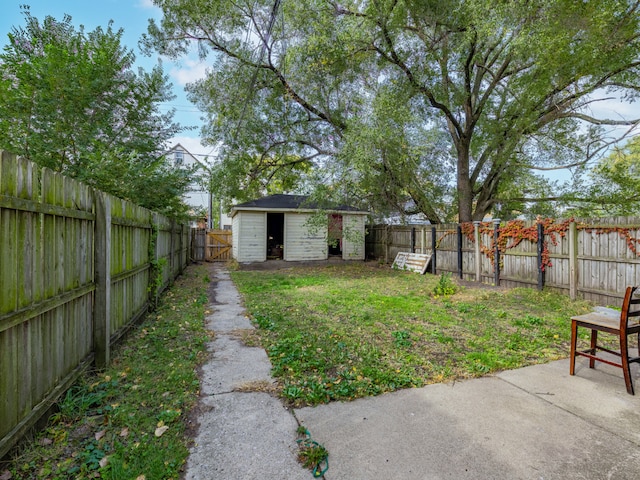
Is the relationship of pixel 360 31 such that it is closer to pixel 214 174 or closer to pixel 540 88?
pixel 540 88

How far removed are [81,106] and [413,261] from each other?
965cm

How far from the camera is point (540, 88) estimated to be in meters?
8.44

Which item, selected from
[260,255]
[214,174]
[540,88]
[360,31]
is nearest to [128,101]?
[214,174]

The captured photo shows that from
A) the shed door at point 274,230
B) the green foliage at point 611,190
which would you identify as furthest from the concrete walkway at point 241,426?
the shed door at point 274,230

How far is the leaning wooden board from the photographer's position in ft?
33.8

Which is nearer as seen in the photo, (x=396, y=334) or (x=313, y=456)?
(x=313, y=456)

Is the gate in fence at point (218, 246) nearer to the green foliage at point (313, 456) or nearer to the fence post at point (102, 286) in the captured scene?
the fence post at point (102, 286)

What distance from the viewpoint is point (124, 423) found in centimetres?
215

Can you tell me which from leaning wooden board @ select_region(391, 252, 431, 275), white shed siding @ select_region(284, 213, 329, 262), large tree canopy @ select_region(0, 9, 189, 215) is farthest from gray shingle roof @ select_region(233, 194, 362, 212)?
large tree canopy @ select_region(0, 9, 189, 215)

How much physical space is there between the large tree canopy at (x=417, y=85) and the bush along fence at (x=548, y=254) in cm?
209

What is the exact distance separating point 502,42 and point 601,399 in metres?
9.87

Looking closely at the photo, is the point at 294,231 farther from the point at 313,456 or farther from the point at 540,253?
the point at 313,456

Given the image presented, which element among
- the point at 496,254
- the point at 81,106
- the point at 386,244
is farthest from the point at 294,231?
the point at 81,106

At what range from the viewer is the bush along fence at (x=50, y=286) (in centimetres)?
173
